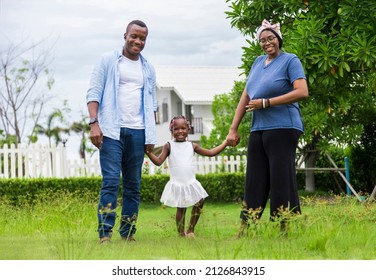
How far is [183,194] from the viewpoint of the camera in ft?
23.1

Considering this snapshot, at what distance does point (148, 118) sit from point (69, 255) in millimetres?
1606

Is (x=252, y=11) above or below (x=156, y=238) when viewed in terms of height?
above

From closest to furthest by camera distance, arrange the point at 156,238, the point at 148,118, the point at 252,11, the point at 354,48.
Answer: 1. the point at 148,118
2. the point at 156,238
3. the point at 354,48
4. the point at 252,11

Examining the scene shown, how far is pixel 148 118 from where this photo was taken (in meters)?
6.46

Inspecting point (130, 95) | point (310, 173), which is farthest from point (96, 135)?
point (310, 173)

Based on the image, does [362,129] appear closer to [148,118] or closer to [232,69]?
[148,118]

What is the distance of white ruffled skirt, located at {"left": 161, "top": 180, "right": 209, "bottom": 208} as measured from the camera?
696 cm

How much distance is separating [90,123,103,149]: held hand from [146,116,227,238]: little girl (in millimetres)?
860

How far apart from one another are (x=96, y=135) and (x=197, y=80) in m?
23.7

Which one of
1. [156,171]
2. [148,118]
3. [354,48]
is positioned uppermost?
[354,48]

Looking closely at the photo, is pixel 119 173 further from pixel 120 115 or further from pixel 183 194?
pixel 183 194

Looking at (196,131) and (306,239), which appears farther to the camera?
(196,131)

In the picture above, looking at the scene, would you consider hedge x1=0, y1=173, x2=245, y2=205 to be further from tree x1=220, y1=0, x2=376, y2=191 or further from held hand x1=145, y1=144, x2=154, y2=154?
held hand x1=145, y1=144, x2=154, y2=154
